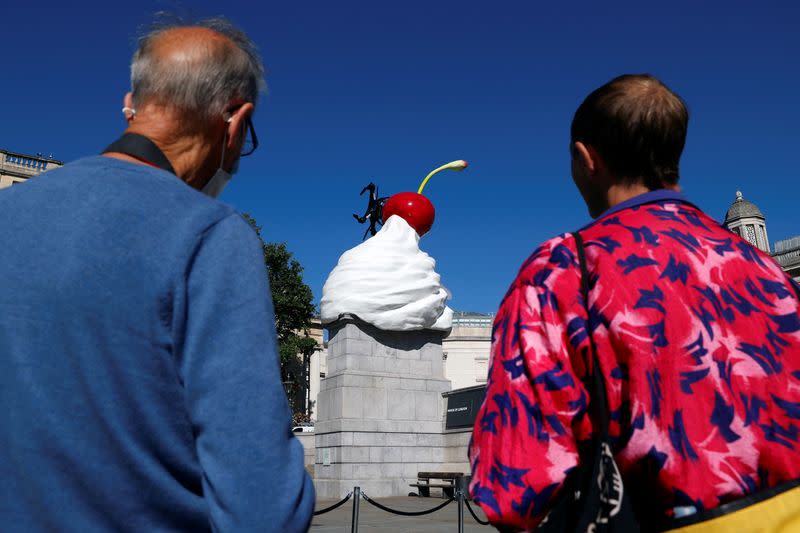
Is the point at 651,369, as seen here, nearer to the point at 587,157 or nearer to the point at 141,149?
the point at 587,157

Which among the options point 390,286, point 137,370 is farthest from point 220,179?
point 390,286

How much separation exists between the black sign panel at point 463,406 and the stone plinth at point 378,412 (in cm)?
35

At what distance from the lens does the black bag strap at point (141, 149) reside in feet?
4.62

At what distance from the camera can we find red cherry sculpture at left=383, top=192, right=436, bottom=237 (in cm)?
1368

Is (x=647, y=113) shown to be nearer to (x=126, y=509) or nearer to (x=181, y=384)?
(x=181, y=384)

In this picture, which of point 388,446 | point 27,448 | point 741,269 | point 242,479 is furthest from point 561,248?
point 388,446

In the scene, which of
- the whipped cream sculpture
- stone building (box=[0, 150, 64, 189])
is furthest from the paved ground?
stone building (box=[0, 150, 64, 189])

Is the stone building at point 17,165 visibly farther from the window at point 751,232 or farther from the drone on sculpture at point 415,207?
the window at point 751,232

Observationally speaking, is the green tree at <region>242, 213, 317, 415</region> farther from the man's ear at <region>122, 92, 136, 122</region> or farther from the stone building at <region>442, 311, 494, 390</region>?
the man's ear at <region>122, 92, 136, 122</region>

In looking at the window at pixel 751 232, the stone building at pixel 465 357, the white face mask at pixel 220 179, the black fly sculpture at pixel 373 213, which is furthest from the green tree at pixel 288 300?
the white face mask at pixel 220 179

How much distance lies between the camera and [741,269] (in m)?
1.64

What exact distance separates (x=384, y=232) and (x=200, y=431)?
480 inches

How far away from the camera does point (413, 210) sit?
13.7 metres

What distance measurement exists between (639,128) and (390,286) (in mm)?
10853
